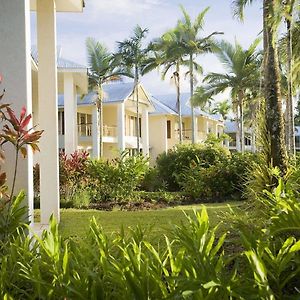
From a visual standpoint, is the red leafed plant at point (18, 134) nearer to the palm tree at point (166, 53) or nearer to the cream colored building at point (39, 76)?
the cream colored building at point (39, 76)

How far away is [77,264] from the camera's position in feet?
10.5

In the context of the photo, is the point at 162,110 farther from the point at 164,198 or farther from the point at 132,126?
the point at 164,198

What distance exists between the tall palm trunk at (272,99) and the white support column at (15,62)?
4484 mm

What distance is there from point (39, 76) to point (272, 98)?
4.38m

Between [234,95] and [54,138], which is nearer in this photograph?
[54,138]

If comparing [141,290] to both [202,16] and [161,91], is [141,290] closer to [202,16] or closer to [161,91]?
[202,16]

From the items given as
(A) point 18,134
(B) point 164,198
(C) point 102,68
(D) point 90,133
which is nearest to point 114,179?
(B) point 164,198

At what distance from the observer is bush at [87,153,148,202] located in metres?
14.1

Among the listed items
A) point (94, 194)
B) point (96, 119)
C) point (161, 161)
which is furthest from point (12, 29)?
point (96, 119)

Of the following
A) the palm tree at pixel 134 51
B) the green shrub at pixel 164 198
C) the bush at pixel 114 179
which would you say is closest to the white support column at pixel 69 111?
the bush at pixel 114 179

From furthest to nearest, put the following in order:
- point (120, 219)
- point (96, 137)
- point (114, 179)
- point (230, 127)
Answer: point (230, 127)
point (96, 137)
point (114, 179)
point (120, 219)

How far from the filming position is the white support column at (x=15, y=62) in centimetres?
546

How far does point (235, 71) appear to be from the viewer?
1427 inches

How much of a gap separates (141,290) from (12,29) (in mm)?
3843
